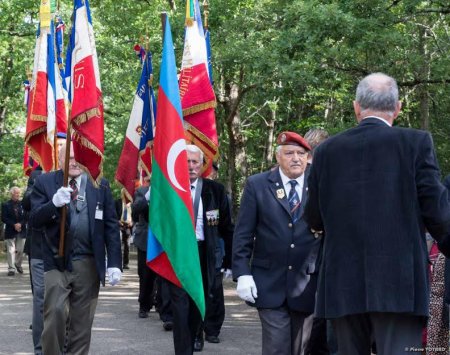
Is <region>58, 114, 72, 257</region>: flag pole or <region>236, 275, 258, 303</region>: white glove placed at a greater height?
<region>58, 114, 72, 257</region>: flag pole

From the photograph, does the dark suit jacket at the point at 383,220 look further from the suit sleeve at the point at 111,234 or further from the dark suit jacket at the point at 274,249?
the suit sleeve at the point at 111,234

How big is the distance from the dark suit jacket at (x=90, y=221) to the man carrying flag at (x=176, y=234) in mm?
421

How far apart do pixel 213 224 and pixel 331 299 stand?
159 inches

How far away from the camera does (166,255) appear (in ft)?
26.9

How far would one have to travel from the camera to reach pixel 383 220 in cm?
481

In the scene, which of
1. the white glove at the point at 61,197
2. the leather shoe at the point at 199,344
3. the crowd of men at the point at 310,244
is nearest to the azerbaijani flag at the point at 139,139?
the crowd of men at the point at 310,244

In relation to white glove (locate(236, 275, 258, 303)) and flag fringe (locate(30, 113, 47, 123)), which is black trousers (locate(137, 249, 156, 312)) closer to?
A: flag fringe (locate(30, 113, 47, 123))

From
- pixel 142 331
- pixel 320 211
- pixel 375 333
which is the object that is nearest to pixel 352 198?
pixel 320 211

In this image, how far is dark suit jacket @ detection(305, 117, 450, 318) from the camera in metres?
4.79

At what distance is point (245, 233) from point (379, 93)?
2185mm

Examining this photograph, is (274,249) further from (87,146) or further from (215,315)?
(215,315)

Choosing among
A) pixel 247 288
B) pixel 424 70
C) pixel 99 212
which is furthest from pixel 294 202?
pixel 424 70

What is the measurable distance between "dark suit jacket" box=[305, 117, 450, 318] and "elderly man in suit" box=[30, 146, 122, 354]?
3215 millimetres

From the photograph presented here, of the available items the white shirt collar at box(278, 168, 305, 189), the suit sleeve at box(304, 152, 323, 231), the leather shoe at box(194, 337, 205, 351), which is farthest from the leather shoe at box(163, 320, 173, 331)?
the suit sleeve at box(304, 152, 323, 231)
